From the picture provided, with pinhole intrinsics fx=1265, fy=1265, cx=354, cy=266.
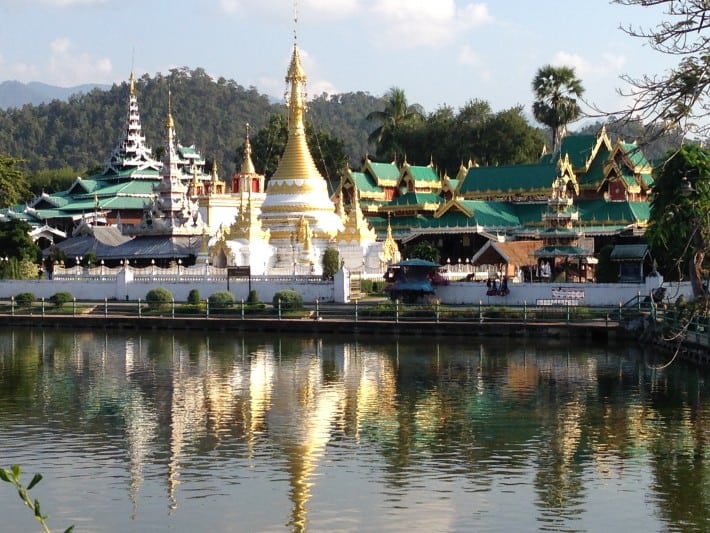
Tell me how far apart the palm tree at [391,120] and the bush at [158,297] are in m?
Result: 45.9

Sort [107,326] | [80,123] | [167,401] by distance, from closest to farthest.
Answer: [167,401], [107,326], [80,123]

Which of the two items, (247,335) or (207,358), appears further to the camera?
(247,335)

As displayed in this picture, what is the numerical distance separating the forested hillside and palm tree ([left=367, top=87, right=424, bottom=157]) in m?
68.0

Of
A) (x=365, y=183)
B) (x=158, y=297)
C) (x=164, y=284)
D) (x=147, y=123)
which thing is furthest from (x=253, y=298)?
(x=147, y=123)

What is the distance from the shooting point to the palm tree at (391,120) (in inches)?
3662

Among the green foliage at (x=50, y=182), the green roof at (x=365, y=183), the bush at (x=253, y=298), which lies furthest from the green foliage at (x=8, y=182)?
the bush at (x=253, y=298)

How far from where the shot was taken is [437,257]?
2202 inches

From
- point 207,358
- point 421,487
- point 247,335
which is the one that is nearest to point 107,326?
point 247,335

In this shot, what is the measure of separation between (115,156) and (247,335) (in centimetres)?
6547

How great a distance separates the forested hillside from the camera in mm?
173625

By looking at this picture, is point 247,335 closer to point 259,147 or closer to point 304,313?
point 304,313

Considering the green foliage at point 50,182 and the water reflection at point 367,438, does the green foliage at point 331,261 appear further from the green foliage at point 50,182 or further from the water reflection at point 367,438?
the green foliage at point 50,182

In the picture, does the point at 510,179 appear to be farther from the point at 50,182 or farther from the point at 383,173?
the point at 50,182

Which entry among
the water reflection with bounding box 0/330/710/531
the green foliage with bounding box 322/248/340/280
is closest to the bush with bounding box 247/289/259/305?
the green foliage with bounding box 322/248/340/280
